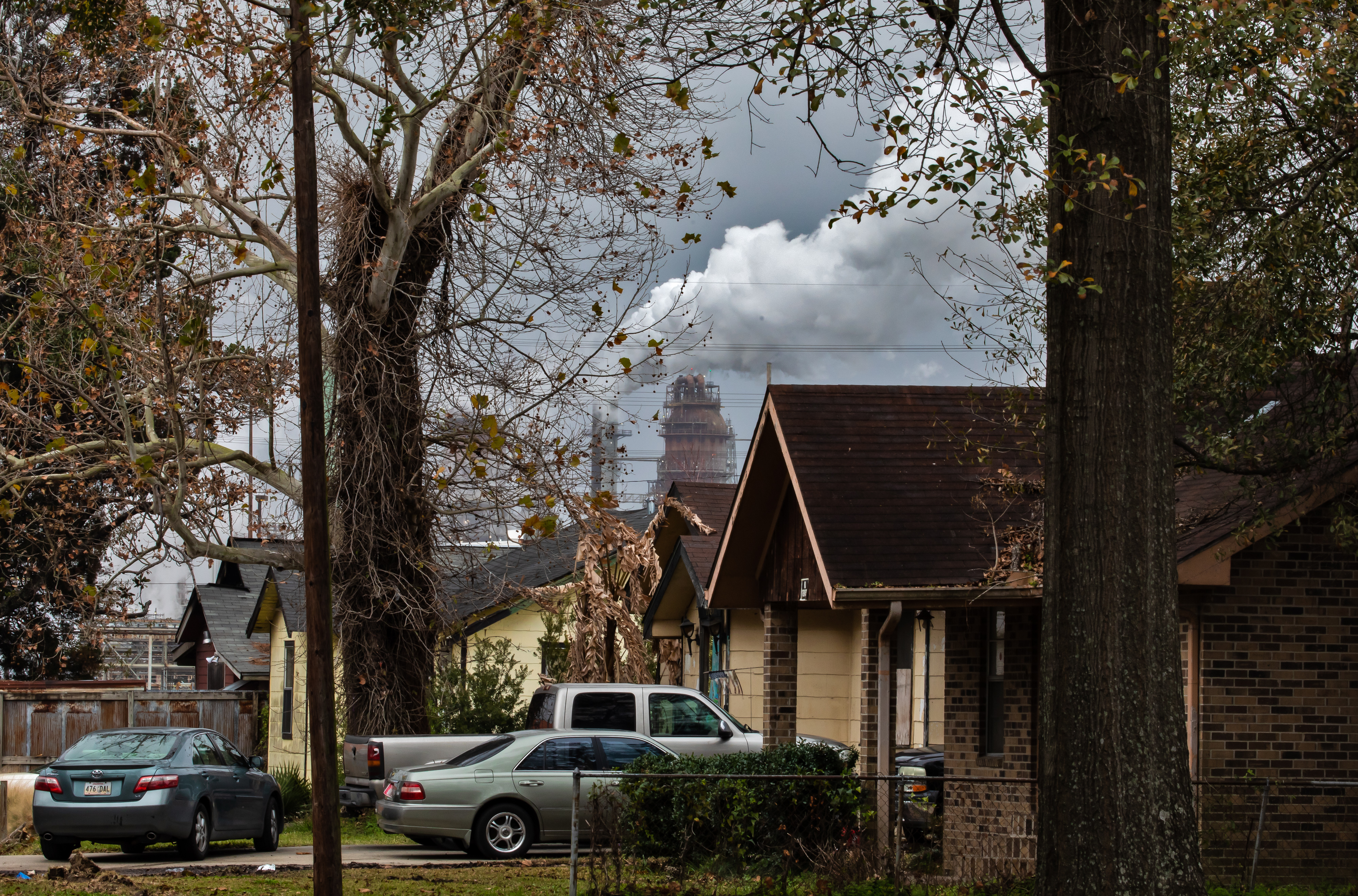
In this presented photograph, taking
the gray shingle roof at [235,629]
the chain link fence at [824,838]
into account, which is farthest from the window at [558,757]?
the gray shingle roof at [235,629]

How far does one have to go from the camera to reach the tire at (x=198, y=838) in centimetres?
1570

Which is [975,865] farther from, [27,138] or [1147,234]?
[27,138]

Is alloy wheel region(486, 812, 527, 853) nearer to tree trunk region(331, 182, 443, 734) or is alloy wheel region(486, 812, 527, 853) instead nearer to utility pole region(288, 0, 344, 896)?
tree trunk region(331, 182, 443, 734)

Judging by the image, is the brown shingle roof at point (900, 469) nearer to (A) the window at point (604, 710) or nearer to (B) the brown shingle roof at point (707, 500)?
(A) the window at point (604, 710)

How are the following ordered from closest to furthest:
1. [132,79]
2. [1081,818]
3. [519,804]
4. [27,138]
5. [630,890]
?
[1081,818]
[630,890]
[519,804]
[132,79]
[27,138]

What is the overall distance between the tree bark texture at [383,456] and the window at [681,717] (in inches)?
162

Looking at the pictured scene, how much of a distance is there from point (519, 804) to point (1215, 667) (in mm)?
8080

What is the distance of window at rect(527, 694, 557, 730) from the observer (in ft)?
58.3

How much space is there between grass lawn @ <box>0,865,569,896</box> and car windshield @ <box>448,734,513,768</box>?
1.46 m

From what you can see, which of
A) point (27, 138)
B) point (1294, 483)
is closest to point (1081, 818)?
point (1294, 483)

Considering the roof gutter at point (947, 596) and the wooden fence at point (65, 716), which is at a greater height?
the roof gutter at point (947, 596)

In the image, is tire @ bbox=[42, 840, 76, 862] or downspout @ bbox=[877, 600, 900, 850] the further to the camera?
tire @ bbox=[42, 840, 76, 862]

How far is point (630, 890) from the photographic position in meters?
11.4

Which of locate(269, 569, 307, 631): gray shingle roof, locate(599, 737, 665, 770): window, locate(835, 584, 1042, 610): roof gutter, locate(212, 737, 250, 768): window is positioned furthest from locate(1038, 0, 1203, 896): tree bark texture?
locate(269, 569, 307, 631): gray shingle roof
